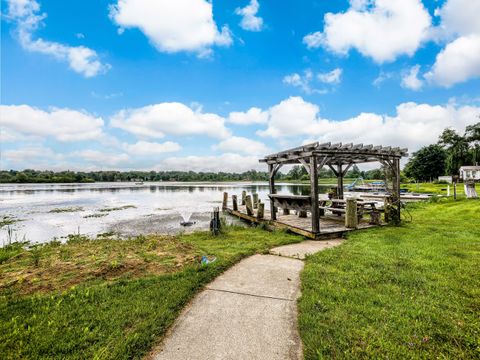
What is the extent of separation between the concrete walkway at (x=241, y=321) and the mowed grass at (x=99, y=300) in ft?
0.86

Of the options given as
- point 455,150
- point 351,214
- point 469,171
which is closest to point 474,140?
point 455,150

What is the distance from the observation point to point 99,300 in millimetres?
3826

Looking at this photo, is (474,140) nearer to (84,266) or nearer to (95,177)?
(84,266)

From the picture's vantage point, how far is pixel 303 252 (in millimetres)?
6559

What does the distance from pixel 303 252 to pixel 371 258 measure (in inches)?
63.9

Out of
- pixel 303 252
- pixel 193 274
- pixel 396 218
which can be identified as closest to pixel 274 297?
pixel 193 274

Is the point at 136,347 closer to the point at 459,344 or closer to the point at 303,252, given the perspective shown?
the point at 459,344

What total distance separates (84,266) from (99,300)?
89.6 inches

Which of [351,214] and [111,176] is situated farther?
[111,176]

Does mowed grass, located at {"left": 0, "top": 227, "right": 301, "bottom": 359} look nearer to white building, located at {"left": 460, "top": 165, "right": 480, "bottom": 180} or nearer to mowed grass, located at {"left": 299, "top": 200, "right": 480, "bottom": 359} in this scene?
mowed grass, located at {"left": 299, "top": 200, "right": 480, "bottom": 359}

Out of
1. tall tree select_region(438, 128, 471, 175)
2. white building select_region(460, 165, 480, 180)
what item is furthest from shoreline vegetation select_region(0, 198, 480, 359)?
tall tree select_region(438, 128, 471, 175)

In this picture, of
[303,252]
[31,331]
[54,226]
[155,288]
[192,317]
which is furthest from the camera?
[54,226]

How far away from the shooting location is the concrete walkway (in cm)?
268

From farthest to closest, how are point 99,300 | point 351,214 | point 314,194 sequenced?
point 351,214, point 314,194, point 99,300
